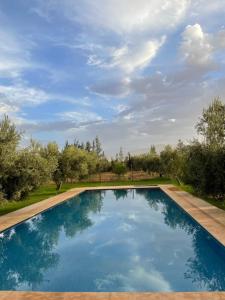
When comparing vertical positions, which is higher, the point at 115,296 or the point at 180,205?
the point at 180,205

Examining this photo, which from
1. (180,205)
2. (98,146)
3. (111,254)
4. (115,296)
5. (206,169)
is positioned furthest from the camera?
(98,146)

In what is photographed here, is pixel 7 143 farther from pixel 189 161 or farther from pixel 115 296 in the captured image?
pixel 115 296

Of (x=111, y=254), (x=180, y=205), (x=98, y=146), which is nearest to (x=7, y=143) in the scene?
(x=111, y=254)

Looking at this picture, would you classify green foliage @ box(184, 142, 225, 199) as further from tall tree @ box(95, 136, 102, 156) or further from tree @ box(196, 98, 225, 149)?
tall tree @ box(95, 136, 102, 156)

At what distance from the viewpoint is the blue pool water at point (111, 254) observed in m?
8.60

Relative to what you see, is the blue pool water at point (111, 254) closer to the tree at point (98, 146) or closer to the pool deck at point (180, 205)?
the pool deck at point (180, 205)

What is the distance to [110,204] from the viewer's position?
24.1m

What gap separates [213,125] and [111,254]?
10019 mm

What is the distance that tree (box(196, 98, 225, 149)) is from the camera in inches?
711

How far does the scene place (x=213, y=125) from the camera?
1862cm

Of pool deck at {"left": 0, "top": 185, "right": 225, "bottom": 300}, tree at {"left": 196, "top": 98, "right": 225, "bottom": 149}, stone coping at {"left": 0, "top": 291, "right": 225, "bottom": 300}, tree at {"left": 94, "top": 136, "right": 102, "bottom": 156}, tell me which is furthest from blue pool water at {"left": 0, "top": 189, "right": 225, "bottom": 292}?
tree at {"left": 94, "top": 136, "right": 102, "bottom": 156}

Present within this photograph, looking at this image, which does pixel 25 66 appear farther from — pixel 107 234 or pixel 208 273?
pixel 208 273

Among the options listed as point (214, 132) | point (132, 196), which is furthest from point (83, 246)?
point (132, 196)

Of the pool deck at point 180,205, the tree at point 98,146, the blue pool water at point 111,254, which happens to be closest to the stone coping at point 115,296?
the pool deck at point 180,205
